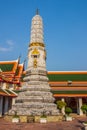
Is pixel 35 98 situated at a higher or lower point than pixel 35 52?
lower

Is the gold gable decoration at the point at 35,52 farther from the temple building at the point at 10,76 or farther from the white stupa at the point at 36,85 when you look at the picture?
the temple building at the point at 10,76

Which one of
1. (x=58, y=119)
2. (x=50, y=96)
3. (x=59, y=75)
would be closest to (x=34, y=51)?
(x=50, y=96)

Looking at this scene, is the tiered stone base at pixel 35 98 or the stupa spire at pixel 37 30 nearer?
the tiered stone base at pixel 35 98

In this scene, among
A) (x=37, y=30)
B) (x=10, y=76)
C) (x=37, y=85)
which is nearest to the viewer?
(x=37, y=85)

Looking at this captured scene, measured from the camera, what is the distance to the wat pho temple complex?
62.9 feet

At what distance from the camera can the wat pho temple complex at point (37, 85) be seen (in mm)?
19172

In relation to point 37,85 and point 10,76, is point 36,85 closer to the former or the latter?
point 37,85

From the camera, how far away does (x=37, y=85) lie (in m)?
20.3

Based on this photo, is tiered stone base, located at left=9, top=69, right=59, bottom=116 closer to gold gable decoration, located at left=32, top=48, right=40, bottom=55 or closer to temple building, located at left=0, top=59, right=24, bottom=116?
gold gable decoration, located at left=32, top=48, right=40, bottom=55

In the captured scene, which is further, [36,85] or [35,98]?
[36,85]

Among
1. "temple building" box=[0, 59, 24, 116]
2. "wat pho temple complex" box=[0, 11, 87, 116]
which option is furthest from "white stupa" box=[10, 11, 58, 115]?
"temple building" box=[0, 59, 24, 116]

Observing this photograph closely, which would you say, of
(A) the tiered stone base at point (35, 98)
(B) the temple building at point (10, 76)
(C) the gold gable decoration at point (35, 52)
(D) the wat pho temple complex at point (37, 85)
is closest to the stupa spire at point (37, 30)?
(D) the wat pho temple complex at point (37, 85)

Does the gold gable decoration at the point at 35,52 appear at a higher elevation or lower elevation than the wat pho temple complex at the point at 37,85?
higher

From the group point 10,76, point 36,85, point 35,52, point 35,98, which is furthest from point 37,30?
point 10,76
